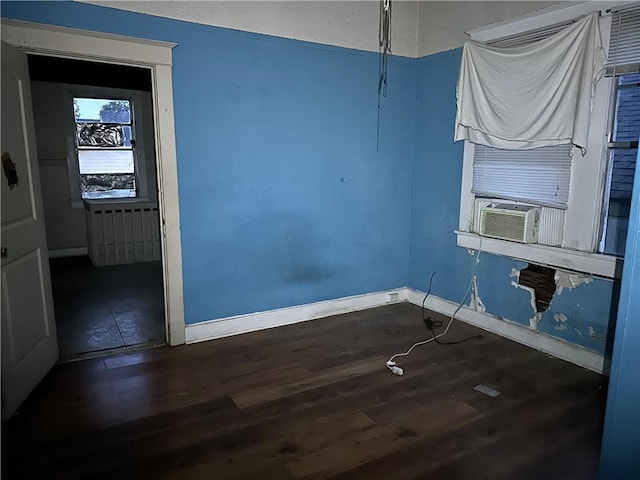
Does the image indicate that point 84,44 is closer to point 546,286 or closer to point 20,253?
point 20,253

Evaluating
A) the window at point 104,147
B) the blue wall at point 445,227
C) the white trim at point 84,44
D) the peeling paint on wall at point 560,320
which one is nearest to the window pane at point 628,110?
the blue wall at point 445,227

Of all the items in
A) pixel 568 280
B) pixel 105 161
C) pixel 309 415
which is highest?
pixel 105 161

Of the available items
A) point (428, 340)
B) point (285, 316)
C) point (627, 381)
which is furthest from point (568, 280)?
point (285, 316)

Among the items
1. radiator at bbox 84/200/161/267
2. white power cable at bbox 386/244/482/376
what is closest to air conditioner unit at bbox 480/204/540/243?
white power cable at bbox 386/244/482/376

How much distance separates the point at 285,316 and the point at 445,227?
165 cm

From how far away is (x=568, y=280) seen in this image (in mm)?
3195

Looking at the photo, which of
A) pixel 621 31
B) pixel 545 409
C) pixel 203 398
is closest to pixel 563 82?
pixel 621 31

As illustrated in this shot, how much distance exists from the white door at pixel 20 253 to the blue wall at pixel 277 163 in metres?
0.53

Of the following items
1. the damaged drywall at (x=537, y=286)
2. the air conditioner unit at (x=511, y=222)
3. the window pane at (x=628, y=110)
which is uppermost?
the window pane at (x=628, y=110)

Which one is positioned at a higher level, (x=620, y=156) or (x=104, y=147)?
(x=104, y=147)

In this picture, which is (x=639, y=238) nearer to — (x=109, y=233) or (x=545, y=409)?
(x=545, y=409)

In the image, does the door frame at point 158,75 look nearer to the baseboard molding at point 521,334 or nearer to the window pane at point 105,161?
the baseboard molding at point 521,334

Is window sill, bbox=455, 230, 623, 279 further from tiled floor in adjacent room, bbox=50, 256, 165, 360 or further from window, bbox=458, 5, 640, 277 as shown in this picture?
tiled floor in adjacent room, bbox=50, 256, 165, 360

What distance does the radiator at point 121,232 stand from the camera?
593 cm
